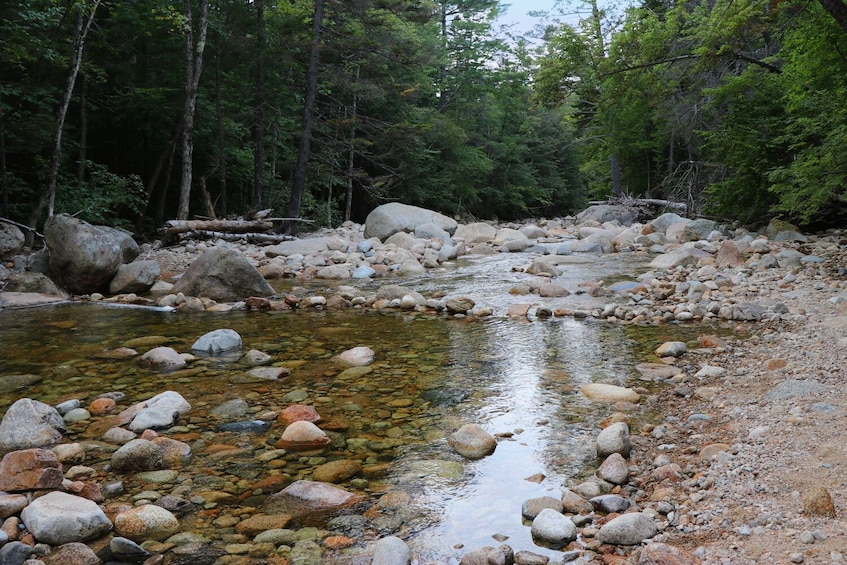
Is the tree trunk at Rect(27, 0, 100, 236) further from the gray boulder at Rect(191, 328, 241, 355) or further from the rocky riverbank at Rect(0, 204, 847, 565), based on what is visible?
the rocky riverbank at Rect(0, 204, 847, 565)

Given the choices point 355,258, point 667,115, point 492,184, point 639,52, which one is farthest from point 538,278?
point 492,184

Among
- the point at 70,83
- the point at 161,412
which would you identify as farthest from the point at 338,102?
the point at 161,412

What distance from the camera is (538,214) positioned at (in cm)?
3444

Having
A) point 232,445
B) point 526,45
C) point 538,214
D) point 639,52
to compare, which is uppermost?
point 526,45

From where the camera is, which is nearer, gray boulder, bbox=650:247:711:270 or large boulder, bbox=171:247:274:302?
large boulder, bbox=171:247:274:302

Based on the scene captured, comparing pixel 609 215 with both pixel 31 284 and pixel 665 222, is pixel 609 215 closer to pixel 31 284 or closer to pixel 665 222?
pixel 665 222

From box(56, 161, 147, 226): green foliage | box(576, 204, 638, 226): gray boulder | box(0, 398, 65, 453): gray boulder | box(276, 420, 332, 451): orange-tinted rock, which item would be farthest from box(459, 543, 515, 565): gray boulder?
box(576, 204, 638, 226): gray boulder

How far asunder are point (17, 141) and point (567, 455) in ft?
39.5

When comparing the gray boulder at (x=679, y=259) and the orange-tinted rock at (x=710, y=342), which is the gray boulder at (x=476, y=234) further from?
the orange-tinted rock at (x=710, y=342)

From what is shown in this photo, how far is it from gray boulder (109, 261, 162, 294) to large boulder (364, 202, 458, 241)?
729 centimetres

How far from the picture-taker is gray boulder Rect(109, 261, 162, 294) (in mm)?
8430

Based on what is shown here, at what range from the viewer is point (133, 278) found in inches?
335

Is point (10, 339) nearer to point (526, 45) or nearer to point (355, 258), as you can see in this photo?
point (355, 258)

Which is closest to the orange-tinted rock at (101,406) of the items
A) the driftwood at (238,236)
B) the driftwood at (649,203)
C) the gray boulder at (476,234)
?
the driftwood at (238,236)
